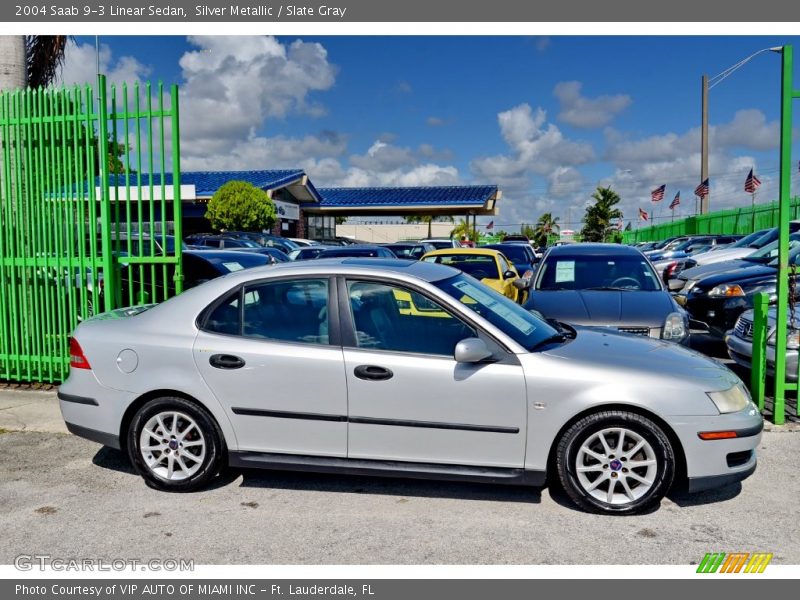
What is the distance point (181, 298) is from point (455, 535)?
2406mm

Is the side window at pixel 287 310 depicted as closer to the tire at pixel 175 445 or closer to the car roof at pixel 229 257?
the tire at pixel 175 445

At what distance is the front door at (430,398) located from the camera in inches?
170

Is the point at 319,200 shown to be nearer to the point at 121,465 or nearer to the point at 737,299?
the point at 737,299

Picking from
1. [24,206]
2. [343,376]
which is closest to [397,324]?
[343,376]

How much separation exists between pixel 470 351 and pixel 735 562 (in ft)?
5.80

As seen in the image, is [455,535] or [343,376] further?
[343,376]

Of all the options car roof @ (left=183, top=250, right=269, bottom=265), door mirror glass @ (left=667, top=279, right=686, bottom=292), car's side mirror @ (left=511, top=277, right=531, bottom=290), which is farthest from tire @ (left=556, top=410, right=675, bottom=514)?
car roof @ (left=183, top=250, right=269, bottom=265)

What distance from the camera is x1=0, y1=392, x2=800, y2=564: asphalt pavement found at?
153 inches

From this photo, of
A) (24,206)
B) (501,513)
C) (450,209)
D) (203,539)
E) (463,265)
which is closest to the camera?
(203,539)

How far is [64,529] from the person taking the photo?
4.28m

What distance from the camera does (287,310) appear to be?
474 centimetres

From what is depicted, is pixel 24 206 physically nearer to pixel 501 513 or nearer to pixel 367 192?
pixel 501 513

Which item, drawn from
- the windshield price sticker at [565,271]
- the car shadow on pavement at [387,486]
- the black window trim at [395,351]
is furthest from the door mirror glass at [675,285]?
the black window trim at [395,351]

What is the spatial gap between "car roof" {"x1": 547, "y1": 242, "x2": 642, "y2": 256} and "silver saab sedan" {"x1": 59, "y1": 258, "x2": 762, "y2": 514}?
4136mm
